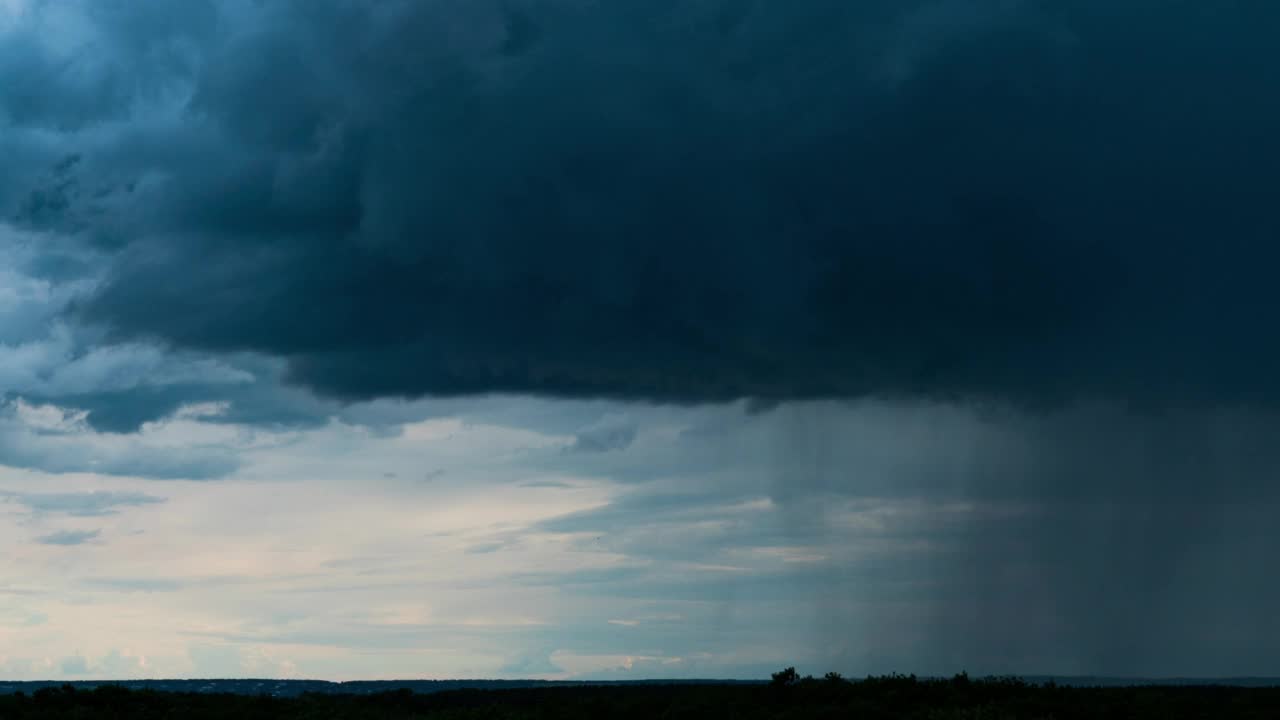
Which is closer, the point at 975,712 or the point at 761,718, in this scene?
the point at 975,712

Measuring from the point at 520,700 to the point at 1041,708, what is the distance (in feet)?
114

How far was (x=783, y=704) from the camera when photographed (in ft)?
205

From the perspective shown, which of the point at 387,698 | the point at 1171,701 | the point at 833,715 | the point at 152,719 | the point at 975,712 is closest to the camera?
the point at 975,712

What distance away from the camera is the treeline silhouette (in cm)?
5709

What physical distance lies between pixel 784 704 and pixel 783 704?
0.05 metres

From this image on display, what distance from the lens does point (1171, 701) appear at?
61.7 m

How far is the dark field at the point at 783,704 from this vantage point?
188 ft

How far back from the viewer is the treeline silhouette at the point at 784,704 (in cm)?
5709

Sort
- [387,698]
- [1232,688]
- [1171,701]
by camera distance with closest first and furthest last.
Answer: [1171,701] → [1232,688] → [387,698]

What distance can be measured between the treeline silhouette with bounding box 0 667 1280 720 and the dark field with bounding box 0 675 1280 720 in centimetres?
5

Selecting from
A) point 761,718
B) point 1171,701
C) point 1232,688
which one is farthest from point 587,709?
point 1232,688

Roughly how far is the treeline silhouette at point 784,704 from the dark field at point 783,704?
2.1 inches

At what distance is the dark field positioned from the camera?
57188 mm

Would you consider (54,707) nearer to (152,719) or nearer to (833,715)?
(152,719)
